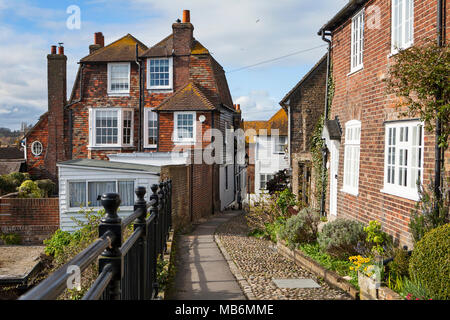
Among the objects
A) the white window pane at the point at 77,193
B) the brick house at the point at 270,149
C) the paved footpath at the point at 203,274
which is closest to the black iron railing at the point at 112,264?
the paved footpath at the point at 203,274

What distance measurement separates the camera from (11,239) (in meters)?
19.0

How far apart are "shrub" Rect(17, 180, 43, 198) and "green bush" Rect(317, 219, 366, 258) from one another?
687 inches

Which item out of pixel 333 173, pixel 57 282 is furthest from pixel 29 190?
pixel 57 282

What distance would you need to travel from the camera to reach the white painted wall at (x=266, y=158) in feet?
119

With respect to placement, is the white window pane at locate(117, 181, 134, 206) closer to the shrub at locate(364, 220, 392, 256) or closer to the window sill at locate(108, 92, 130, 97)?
the window sill at locate(108, 92, 130, 97)

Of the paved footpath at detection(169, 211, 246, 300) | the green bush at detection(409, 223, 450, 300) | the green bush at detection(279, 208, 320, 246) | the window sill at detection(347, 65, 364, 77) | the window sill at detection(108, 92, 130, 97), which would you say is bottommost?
the paved footpath at detection(169, 211, 246, 300)

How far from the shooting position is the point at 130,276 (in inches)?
146

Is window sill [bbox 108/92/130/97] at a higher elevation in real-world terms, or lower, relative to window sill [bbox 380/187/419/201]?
higher

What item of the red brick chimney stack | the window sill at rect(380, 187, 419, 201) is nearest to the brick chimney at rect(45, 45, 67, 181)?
the red brick chimney stack

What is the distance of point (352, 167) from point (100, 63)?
17.8 m

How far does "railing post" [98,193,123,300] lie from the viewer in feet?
9.34

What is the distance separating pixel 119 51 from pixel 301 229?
1847 centimetres

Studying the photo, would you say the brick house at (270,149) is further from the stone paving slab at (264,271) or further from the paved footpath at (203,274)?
the paved footpath at (203,274)

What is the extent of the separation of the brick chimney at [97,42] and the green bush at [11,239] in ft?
43.3
